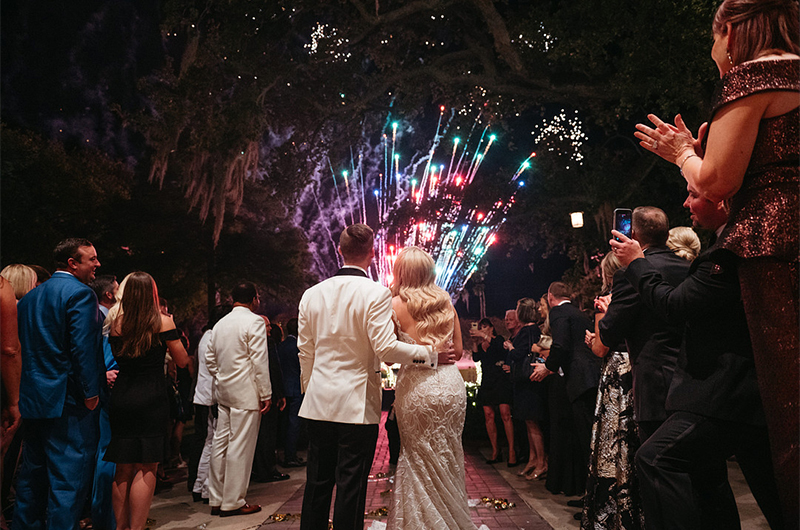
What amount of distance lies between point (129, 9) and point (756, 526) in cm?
2715

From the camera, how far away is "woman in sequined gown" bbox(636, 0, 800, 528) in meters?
1.62

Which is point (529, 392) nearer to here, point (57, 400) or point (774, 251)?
point (57, 400)

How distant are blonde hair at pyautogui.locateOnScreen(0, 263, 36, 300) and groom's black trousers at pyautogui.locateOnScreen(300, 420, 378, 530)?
3.07m

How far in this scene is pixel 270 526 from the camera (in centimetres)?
488

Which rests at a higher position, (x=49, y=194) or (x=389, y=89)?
(x=389, y=89)

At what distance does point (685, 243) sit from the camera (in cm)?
378

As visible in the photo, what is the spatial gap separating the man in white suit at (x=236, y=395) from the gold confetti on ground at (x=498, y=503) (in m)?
2.31

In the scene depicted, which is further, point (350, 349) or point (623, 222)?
point (350, 349)

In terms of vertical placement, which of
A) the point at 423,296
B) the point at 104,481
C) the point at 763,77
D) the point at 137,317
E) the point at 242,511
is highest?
the point at 763,77

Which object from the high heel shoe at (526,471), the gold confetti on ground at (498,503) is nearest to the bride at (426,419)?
the gold confetti on ground at (498,503)

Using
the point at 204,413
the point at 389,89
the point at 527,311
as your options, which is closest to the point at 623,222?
the point at 527,311

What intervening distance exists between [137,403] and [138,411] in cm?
6

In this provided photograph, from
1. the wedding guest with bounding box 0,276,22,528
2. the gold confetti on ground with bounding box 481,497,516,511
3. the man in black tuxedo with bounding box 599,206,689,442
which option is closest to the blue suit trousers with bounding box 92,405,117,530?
the wedding guest with bounding box 0,276,22,528

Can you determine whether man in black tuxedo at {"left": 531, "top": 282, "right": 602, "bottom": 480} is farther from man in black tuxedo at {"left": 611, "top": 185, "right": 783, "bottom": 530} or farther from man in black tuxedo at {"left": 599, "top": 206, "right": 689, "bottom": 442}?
man in black tuxedo at {"left": 611, "top": 185, "right": 783, "bottom": 530}
